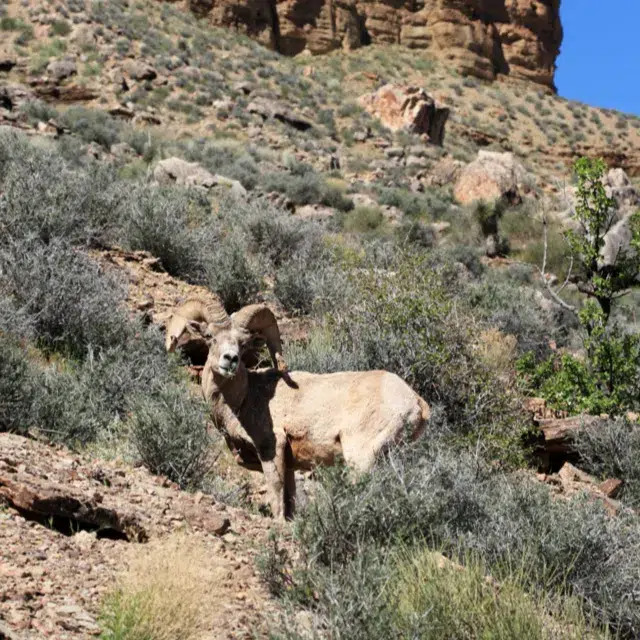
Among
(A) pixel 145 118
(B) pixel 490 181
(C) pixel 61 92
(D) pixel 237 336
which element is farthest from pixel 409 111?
(D) pixel 237 336

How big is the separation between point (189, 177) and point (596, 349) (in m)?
10.5

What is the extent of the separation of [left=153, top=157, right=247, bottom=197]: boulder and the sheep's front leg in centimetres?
1172

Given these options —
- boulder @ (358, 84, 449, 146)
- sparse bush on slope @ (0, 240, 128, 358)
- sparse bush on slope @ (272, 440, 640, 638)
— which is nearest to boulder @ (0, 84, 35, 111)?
sparse bush on slope @ (0, 240, 128, 358)

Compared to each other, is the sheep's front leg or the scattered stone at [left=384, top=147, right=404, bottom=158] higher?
the scattered stone at [left=384, top=147, right=404, bottom=158]

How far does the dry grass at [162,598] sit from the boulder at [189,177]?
44.2 ft

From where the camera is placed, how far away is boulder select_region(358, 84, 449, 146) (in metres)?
33.9

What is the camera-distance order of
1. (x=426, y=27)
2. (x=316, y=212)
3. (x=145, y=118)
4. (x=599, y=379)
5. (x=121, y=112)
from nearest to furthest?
(x=599, y=379)
(x=316, y=212)
(x=121, y=112)
(x=145, y=118)
(x=426, y=27)

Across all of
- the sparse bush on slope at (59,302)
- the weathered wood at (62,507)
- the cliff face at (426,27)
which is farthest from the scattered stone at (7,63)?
the weathered wood at (62,507)

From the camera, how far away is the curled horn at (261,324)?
651cm

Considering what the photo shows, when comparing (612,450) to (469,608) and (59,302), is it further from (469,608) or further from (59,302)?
(59,302)

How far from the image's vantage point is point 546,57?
180ft

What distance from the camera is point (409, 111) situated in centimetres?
3422

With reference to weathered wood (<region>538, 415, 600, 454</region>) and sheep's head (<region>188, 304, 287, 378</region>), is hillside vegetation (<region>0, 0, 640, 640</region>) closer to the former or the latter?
weathered wood (<region>538, 415, 600, 454</region>)

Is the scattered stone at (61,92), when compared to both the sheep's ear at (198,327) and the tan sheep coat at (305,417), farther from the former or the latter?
the tan sheep coat at (305,417)
